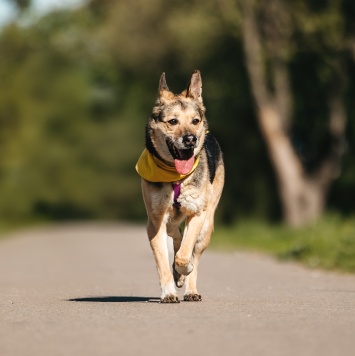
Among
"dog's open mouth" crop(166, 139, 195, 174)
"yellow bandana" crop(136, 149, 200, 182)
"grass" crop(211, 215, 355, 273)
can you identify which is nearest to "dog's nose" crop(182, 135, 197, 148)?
"dog's open mouth" crop(166, 139, 195, 174)

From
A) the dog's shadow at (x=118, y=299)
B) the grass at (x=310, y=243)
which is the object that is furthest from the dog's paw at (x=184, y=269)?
the grass at (x=310, y=243)

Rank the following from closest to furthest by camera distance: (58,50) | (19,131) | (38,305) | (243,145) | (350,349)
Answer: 1. (350,349)
2. (38,305)
3. (243,145)
4. (19,131)
5. (58,50)

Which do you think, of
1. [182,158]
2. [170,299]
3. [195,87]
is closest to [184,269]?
[170,299]

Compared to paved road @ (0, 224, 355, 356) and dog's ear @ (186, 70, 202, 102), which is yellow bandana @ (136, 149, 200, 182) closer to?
dog's ear @ (186, 70, 202, 102)

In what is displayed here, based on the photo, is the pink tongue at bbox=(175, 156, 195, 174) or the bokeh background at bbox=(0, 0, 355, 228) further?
the bokeh background at bbox=(0, 0, 355, 228)

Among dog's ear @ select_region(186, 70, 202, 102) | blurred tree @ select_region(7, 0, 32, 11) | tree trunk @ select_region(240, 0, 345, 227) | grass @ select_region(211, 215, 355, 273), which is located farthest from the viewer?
blurred tree @ select_region(7, 0, 32, 11)

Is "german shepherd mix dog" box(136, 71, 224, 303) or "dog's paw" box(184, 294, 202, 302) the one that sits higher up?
"german shepherd mix dog" box(136, 71, 224, 303)

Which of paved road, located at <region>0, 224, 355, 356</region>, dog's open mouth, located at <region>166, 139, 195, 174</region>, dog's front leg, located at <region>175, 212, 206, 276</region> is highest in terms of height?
dog's open mouth, located at <region>166, 139, 195, 174</region>

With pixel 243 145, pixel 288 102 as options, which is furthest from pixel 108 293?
pixel 243 145

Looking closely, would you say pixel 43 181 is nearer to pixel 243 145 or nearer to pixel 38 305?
pixel 243 145

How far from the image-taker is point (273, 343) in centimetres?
769

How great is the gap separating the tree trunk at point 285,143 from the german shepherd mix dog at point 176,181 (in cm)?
2047

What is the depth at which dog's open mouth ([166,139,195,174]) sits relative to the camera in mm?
10891

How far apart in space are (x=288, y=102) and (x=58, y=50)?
2914 cm
